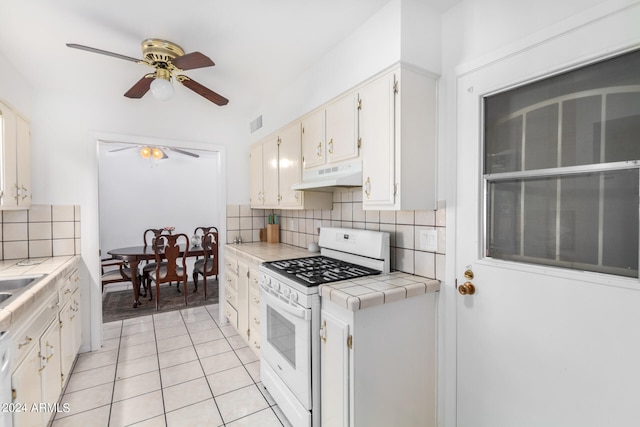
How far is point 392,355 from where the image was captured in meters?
1.50

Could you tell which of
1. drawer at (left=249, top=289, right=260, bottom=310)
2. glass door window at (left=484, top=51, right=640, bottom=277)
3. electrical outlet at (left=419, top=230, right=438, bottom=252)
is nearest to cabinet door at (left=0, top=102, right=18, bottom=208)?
drawer at (left=249, top=289, right=260, bottom=310)

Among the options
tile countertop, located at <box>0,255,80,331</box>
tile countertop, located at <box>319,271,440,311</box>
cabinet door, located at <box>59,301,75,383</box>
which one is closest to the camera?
tile countertop, located at <box>0,255,80,331</box>

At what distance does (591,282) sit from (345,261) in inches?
54.8

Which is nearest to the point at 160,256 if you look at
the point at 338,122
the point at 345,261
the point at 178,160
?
the point at 178,160

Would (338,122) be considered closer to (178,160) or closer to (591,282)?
(591,282)

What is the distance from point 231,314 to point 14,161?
222 cm

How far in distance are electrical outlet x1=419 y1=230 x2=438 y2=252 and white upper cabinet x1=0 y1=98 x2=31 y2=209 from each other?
9.32 ft

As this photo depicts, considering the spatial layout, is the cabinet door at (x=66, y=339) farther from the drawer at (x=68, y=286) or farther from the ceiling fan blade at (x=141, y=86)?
the ceiling fan blade at (x=141, y=86)

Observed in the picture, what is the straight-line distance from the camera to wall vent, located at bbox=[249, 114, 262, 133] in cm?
322

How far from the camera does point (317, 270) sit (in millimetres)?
1957

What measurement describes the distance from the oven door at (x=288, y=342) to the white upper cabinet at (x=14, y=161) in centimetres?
196

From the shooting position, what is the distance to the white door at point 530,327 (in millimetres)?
1083

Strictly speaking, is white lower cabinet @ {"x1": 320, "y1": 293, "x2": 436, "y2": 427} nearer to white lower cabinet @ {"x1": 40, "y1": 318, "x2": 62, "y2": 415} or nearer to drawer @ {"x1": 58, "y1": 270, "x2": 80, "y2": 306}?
white lower cabinet @ {"x1": 40, "y1": 318, "x2": 62, "y2": 415}

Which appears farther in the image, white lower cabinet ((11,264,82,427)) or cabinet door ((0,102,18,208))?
cabinet door ((0,102,18,208))
